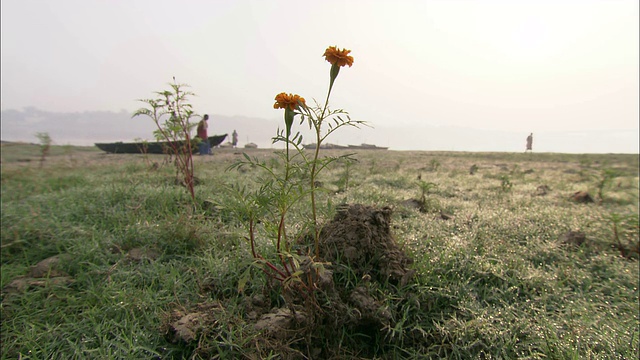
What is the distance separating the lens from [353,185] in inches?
157

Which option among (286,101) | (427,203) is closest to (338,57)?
(286,101)

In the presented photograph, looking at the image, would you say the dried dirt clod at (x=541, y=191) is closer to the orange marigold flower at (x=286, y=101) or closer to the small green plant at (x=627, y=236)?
the small green plant at (x=627, y=236)

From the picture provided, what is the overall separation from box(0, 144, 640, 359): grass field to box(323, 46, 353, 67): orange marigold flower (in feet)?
1.65

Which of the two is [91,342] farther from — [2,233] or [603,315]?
[603,315]

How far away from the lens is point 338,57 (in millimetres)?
1194

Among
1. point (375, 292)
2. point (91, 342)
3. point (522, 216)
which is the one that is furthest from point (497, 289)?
point (91, 342)

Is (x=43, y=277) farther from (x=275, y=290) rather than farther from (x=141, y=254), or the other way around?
(x=275, y=290)

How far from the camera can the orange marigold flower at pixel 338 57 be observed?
3.91 feet

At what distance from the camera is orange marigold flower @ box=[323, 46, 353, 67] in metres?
1.19

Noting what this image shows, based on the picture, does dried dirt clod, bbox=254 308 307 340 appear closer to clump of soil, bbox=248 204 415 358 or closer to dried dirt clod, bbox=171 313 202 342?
clump of soil, bbox=248 204 415 358

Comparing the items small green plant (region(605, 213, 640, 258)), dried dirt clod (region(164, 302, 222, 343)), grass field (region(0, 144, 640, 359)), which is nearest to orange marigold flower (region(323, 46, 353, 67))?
grass field (region(0, 144, 640, 359))

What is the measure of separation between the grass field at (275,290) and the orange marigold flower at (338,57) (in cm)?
50

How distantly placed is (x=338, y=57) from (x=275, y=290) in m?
1.22

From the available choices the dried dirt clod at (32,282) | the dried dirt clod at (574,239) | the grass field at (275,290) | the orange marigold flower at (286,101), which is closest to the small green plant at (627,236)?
the grass field at (275,290)
